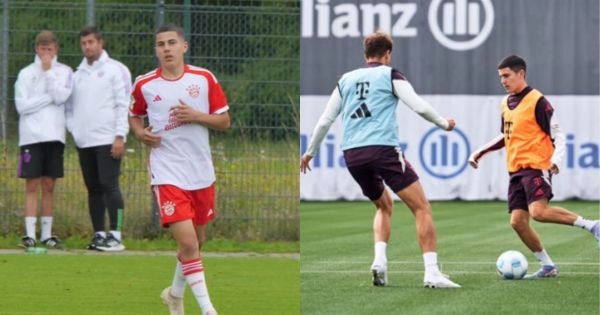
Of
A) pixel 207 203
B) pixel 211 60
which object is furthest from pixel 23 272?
pixel 211 60

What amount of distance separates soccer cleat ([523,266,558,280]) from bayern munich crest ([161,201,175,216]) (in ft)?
9.61

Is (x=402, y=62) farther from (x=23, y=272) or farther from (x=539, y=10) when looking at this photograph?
(x=23, y=272)

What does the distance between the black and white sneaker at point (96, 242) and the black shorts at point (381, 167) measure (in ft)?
12.5

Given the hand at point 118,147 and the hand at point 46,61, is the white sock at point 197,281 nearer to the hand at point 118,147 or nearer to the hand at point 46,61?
the hand at point 118,147

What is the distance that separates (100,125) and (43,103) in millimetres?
600

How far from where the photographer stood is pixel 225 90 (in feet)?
41.5

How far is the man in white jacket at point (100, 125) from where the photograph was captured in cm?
1183

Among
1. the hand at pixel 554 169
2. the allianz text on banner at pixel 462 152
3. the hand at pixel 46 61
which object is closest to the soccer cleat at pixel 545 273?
the hand at pixel 554 169

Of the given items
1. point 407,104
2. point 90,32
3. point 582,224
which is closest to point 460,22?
point 90,32

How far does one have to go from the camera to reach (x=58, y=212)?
12719 mm

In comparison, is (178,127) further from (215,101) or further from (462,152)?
(462,152)

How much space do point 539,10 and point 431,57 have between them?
1.73 meters

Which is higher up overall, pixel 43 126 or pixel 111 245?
pixel 43 126

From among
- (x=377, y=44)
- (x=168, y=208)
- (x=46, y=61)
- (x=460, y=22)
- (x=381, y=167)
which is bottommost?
(x=168, y=208)
